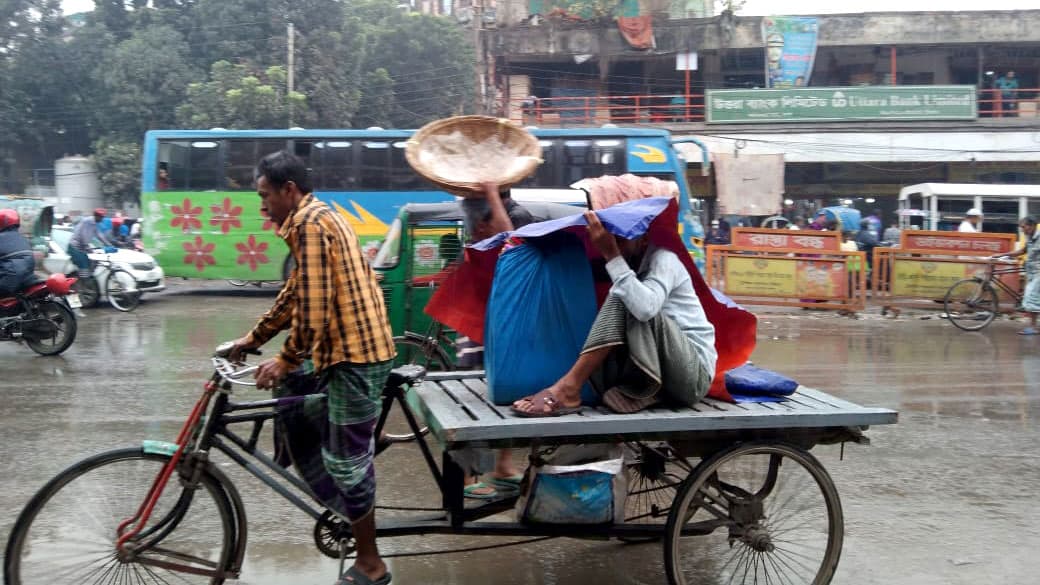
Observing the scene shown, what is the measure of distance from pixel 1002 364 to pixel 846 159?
62.3 feet

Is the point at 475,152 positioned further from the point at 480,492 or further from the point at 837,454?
the point at 837,454

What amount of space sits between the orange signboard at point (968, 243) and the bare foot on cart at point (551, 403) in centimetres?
1157

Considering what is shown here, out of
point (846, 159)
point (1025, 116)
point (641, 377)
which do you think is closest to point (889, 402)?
point (641, 377)

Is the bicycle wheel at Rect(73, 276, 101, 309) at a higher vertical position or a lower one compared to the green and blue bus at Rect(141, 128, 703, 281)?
lower

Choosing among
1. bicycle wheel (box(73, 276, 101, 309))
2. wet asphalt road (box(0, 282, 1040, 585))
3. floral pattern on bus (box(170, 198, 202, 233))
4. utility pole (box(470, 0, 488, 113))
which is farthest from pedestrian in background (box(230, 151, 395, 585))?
utility pole (box(470, 0, 488, 113))

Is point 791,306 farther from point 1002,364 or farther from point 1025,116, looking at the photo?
point 1025,116

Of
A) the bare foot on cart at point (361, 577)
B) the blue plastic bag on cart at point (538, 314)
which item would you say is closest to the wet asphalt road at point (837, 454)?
the bare foot on cart at point (361, 577)

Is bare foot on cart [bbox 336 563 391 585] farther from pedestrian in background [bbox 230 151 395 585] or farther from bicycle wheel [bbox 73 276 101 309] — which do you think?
bicycle wheel [bbox 73 276 101 309]

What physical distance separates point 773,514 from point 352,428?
1646mm

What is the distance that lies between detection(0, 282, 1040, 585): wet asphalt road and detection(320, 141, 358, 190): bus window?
565cm

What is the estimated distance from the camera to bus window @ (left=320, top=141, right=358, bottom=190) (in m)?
16.4

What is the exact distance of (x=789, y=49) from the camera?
2936cm

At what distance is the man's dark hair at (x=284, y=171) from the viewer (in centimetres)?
308

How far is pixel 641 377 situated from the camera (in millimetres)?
3254
